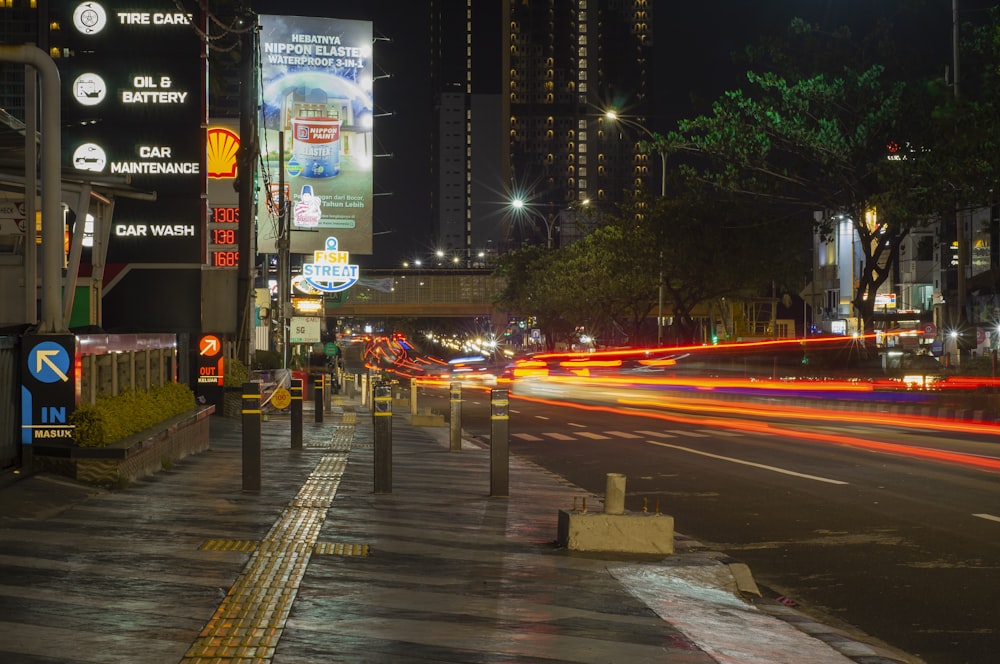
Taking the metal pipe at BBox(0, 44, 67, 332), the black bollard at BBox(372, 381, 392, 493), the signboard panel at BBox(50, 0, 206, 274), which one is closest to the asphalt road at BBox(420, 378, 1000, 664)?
the black bollard at BBox(372, 381, 392, 493)

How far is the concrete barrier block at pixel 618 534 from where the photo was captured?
36.5 ft

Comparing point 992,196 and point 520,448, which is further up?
point 992,196

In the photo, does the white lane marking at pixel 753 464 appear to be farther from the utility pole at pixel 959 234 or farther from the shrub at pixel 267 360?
the shrub at pixel 267 360

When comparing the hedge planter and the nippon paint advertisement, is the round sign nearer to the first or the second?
the hedge planter

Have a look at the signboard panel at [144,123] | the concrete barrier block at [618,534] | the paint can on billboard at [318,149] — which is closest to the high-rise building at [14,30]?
the paint can on billboard at [318,149]

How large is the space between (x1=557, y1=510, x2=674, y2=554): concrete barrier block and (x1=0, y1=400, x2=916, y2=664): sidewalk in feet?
0.55

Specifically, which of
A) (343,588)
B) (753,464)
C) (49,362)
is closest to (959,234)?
(753,464)

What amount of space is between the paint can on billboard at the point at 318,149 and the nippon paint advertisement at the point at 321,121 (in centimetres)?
5

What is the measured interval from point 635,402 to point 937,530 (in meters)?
32.5

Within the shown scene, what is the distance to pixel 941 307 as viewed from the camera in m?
53.7

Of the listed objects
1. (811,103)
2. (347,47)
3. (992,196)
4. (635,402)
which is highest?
(347,47)

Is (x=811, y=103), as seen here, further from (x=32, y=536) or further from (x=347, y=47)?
(x=32, y=536)

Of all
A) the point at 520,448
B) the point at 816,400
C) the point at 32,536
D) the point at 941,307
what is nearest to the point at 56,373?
the point at 32,536

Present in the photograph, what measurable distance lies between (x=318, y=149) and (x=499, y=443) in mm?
44881
